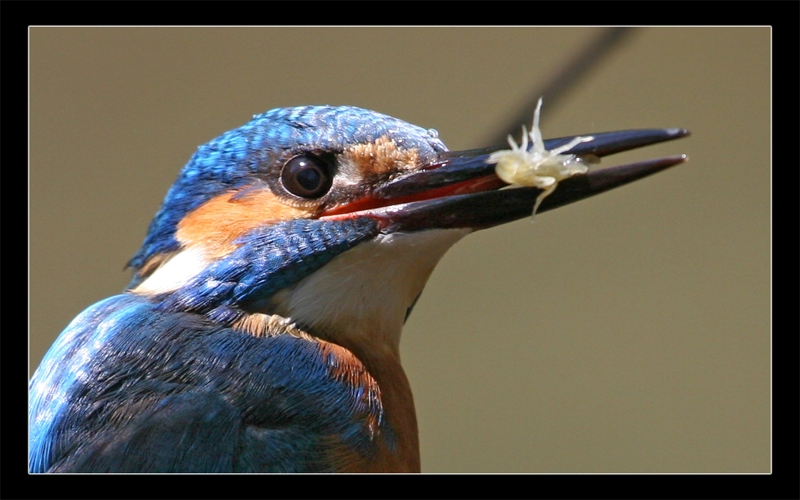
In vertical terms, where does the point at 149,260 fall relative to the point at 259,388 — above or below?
above

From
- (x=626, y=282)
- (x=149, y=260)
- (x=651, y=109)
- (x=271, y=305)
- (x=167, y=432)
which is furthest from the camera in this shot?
(x=626, y=282)

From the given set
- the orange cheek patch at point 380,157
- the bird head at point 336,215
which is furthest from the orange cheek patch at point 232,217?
the orange cheek patch at point 380,157

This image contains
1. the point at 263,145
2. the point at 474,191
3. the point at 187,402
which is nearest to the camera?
the point at 187,402

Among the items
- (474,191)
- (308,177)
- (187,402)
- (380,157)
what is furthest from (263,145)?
(187,402)

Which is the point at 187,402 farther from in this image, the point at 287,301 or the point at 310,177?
the point at 310,177

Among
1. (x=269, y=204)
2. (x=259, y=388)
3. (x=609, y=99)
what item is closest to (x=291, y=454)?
(x=259, y=388)

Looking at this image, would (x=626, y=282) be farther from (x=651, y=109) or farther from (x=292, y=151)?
(x=292, y=151)

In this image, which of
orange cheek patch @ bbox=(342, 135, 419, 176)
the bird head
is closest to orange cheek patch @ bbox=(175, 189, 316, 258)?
the bird head
